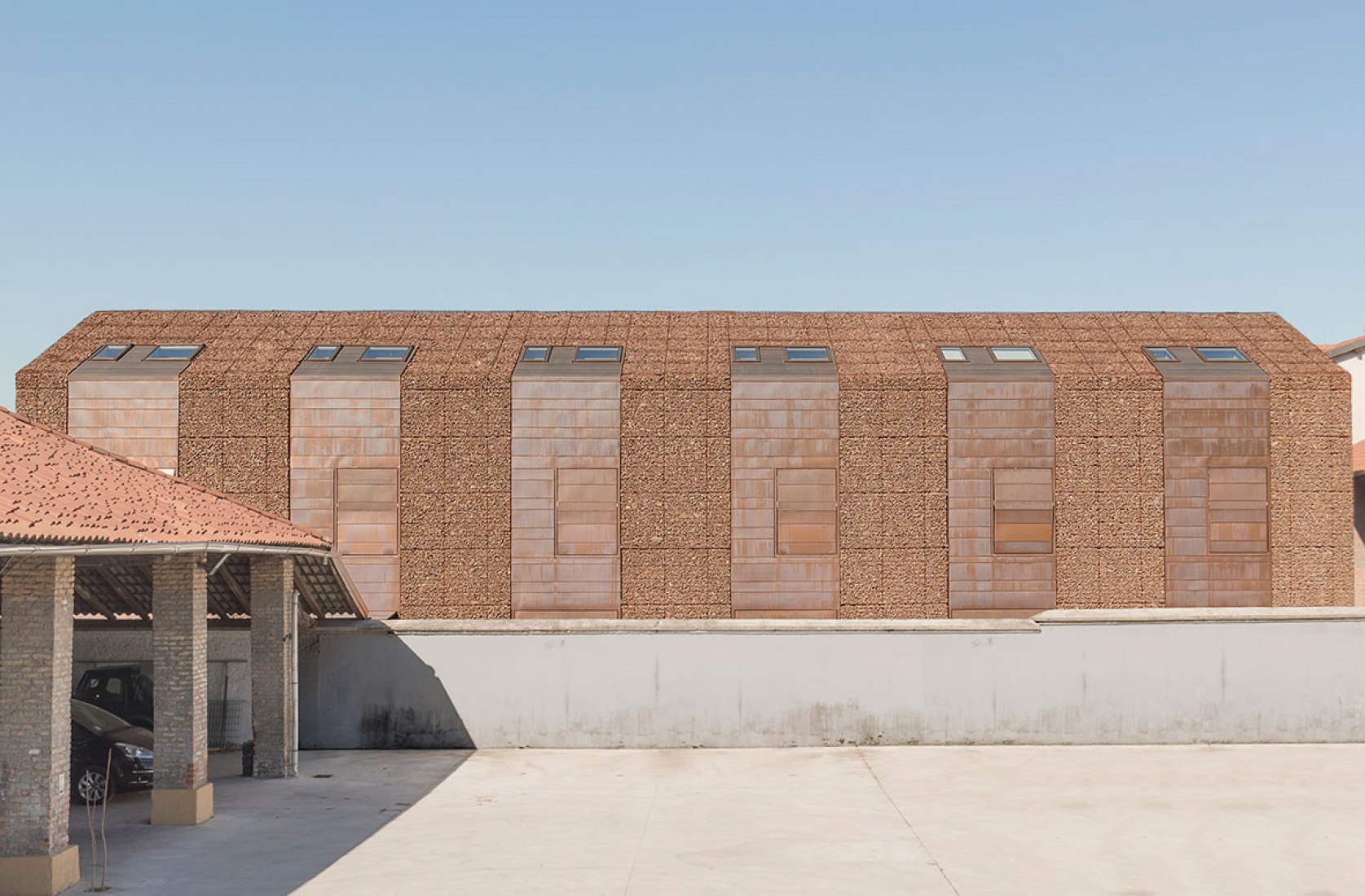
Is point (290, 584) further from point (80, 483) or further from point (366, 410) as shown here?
point (366, 410)

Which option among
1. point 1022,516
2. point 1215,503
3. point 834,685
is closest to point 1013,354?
point 1022,516

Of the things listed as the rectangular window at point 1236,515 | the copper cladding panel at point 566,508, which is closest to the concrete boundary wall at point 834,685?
the copper cladding panel at point 566,508

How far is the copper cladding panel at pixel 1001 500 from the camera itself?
32.2m

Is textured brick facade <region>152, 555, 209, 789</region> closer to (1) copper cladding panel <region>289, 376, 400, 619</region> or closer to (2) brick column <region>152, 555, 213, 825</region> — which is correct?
(2) brick column <region>152, 555, 213, 825</region>

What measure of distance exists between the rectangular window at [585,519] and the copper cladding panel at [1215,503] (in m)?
14.3

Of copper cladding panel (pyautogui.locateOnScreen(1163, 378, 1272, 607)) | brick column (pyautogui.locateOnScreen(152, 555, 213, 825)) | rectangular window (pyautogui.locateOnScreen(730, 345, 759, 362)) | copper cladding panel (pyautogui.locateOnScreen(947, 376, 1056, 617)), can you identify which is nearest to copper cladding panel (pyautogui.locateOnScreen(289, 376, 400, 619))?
rectangular window (pyautogui.locateOnScreen(730, 345, 759, 362))

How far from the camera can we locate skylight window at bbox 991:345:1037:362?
33844 millimetres

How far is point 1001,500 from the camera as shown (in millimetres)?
32281

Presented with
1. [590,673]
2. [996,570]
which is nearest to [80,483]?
[590,673]

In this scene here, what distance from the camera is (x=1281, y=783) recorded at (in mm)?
20750

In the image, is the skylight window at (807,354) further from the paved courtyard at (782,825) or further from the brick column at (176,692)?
the brick column at (176,692)

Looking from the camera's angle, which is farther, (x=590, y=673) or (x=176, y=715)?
(x=590, y=673)

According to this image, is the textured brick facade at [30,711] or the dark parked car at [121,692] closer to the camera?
the textured brick facade at [30,711]

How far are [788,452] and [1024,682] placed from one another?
9.74 m
